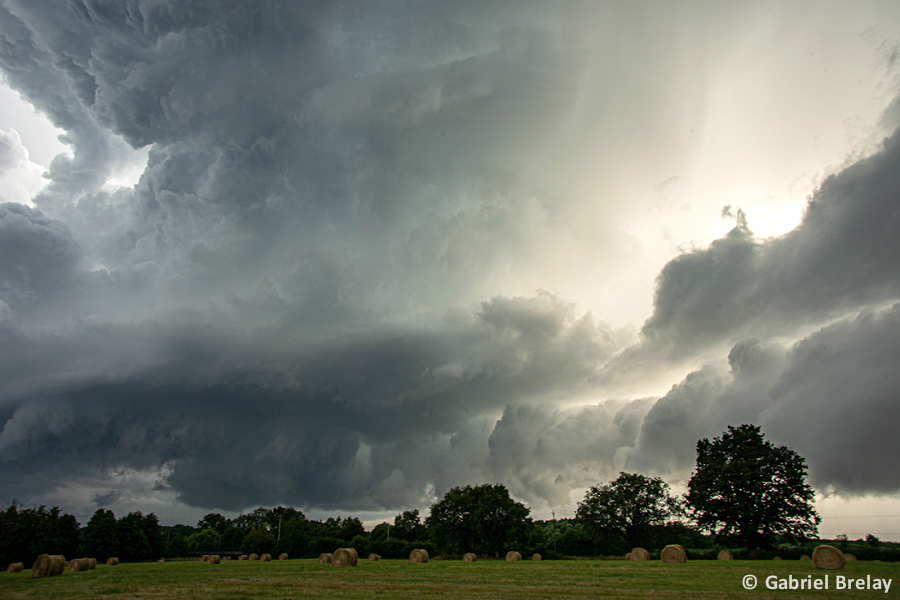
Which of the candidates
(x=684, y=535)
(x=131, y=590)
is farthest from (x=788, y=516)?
(x=131, y=590)

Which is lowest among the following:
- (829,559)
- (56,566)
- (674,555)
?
(674,555)

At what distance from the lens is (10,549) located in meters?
71.7

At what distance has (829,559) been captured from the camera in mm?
29734

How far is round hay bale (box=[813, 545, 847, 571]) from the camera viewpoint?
29.3m

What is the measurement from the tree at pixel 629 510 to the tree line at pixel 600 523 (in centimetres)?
15

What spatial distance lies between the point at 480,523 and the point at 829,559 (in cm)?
5192

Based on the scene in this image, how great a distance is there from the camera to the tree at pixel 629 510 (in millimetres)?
75938

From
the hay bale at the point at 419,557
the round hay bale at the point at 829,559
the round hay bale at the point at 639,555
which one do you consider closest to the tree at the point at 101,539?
the hay bale at the point at 419,557

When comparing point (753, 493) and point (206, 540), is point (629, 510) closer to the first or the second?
point (753, 493)

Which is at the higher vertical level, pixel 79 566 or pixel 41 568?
pixel 41 568

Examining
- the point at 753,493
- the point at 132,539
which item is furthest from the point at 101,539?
the point at 753,493

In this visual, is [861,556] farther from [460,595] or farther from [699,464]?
[460,595]

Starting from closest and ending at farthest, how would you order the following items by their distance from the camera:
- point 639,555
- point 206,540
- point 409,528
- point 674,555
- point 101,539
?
point 674,555 < point 639,555 < point 101,539 < point 409,528 < point 206,540

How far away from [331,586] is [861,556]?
6119cm
